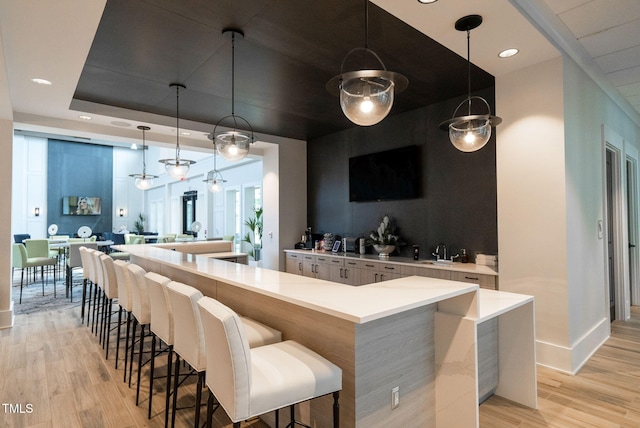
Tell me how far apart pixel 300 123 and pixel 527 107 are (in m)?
3.36

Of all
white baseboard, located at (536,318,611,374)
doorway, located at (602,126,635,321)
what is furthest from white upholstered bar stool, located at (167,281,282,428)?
doorway, located at (602,126,635,321)

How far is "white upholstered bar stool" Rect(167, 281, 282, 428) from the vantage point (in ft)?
6.01

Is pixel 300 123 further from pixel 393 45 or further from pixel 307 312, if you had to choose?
pixel 307 312

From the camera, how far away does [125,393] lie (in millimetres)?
2676

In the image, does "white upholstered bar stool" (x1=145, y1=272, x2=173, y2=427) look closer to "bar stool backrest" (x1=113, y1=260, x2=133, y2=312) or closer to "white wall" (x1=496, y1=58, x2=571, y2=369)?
"bar stool backrest" (x1=113, y1=260, x2=133, y2=312)

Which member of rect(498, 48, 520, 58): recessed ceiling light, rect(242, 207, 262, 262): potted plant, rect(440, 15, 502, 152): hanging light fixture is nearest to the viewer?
rect(440, 15, 502, 152): hanging light fixture

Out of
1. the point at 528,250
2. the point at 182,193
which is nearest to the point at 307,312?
the point at 528,250

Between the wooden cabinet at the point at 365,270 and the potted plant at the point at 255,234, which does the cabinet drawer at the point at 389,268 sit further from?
the potted plant at the point at 255,234

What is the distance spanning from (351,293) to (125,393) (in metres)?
2.09

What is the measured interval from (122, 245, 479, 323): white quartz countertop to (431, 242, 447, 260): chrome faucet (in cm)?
230

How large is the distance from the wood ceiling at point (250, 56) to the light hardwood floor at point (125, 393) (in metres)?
2.90

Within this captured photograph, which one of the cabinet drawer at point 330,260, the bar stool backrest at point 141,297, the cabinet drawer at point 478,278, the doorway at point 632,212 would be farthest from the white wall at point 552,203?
the bar stool backrest at point 141,297

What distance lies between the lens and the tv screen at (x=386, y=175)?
4875mm

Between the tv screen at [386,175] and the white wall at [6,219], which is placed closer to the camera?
the white wall at [6,219]
